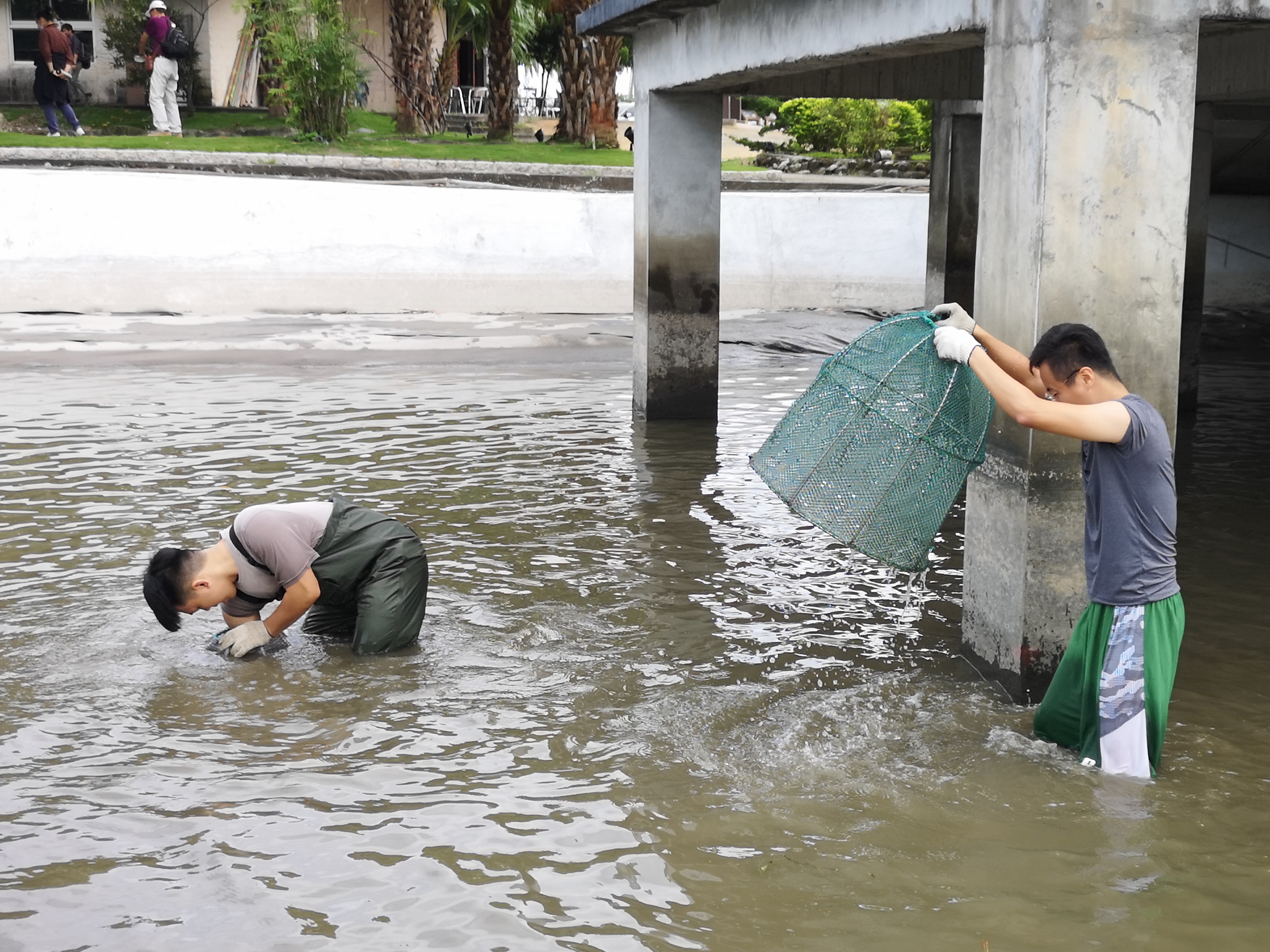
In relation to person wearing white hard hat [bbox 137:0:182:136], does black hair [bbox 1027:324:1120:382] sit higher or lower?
lower

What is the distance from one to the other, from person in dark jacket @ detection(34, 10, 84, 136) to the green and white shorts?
20344mm

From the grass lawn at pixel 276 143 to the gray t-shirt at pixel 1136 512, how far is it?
16.9m

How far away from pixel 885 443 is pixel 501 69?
20912 mm

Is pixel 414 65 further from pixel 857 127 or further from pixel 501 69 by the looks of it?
pixel 857 127

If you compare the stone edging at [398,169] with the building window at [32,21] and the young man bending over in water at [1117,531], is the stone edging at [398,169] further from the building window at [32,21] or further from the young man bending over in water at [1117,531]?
the young man bending over in water at [1117,531]

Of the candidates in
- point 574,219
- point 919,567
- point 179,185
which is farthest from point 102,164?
point 919,567

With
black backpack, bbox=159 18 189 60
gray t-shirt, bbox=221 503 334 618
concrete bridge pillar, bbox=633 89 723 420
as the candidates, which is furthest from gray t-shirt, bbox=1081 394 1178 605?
black backpack, bbox=159 18 189 60

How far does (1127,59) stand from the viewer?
524 cm

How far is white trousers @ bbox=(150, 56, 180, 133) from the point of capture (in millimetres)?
22703

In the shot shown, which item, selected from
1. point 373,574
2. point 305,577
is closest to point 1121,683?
point 373,574

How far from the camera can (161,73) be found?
22.7m

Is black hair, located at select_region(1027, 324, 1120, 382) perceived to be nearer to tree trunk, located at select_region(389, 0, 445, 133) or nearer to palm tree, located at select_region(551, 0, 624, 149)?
palm tree, located at select_region(551, 0, 624, 149)


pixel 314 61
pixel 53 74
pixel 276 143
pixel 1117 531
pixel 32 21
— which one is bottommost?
pixel 1117 531

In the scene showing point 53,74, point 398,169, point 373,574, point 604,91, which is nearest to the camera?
point 373,574
